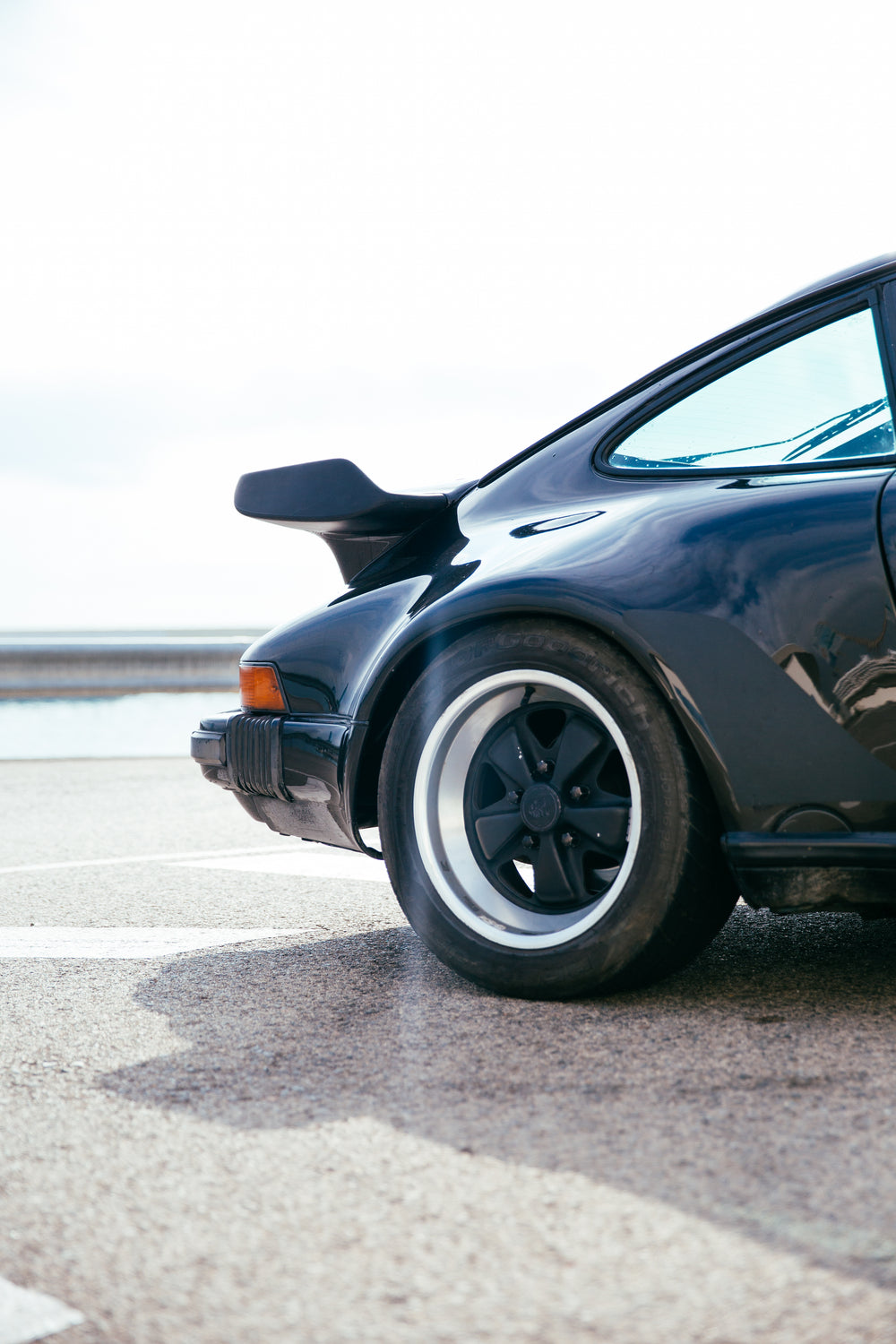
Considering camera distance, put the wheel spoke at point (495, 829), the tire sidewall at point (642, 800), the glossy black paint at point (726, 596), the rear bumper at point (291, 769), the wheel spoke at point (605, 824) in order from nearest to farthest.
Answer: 1. the glossy black paint at point (726, 596)
2. the tire sidewall at point (642, 800)
3. the wheel spoke at point (605, 824)
4. the wheel spoke at point (495, 829)
5. the rear bumper at point (291, 769)

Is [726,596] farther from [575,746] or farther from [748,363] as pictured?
[748,363]

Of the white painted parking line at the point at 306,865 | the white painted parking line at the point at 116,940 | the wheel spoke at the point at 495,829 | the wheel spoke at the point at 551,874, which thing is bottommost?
the white painted parking line at the point at 306,865

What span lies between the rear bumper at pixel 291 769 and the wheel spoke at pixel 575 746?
516 millimetres

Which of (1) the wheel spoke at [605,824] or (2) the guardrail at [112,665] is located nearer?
(1) the wheel spoke at [605,824]

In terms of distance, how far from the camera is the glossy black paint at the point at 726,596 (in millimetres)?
2459

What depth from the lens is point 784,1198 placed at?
1705 millimetres

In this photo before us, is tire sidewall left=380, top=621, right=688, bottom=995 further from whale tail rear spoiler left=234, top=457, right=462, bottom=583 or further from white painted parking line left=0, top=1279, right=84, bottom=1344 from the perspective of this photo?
white painted parking line left=0, top=1279, right=84, bottom=1344

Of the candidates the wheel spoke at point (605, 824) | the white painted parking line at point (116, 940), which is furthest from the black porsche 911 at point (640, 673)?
the white painted parking line at point (116, 940)

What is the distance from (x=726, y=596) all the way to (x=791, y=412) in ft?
1.49

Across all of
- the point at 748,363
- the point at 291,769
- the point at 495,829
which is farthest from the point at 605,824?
the point at 748,363

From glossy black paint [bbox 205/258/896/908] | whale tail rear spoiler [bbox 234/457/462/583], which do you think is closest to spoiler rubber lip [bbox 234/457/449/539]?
whale tail rear spoiler [bbox 234/457/462/583]

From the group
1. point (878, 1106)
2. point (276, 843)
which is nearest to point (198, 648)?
point (276, 843)

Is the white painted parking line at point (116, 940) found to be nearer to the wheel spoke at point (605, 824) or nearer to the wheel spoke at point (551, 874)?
the wheel spoke at point (551, 874)

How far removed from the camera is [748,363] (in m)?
2.81
